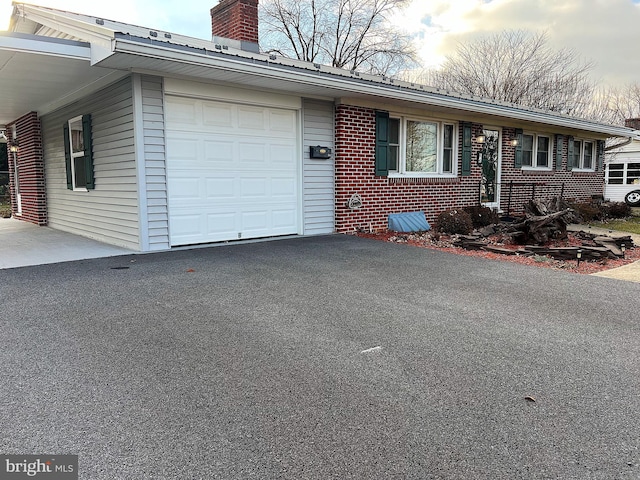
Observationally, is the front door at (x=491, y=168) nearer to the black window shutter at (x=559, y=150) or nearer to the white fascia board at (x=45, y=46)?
the black window shutter at (x=559, y=150)

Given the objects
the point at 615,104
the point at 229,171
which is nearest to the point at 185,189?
the point at 229,171

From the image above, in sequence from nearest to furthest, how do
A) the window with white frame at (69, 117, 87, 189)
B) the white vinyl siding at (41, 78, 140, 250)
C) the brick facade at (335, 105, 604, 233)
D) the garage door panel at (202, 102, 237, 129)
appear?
the white vinyl siding at (41, 78, 140, 250) < the garage door panel at (202, 102, 237, 129) < the window with white frame at (69, 117, 87, 189) < the brick facade at (335, 105, 604, 233)

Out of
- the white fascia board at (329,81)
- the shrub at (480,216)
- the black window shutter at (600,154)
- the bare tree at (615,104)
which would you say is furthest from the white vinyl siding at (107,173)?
the bare tree at (615,104)

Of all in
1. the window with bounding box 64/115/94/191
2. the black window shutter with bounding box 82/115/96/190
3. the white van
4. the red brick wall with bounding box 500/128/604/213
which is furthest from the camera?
the white van

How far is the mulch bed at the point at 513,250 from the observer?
6.04m

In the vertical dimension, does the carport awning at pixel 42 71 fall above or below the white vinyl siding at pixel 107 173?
above

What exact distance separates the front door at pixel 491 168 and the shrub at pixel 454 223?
285cm

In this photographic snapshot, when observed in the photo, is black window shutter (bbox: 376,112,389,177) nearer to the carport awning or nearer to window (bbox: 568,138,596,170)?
the carport awning

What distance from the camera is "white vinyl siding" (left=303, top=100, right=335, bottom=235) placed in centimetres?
831

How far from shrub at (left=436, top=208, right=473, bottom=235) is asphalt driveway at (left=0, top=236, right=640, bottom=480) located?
3.96 metres

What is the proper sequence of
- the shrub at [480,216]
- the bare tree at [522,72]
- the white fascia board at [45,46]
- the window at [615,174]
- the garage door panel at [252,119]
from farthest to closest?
the bare tree at [522,72], the window at [615,174], the shrub at [480,216], the garage door panel at [252,119], the white fascia board at [45,46]

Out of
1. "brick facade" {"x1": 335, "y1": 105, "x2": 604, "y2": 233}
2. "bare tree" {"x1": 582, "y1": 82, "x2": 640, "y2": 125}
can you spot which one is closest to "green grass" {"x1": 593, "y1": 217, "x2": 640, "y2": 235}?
"brick facade" {"x1": 335, "y1": 105, "x2": 604, "y2": 233}

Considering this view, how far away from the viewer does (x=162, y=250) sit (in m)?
6.80

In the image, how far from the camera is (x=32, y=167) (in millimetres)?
11000
